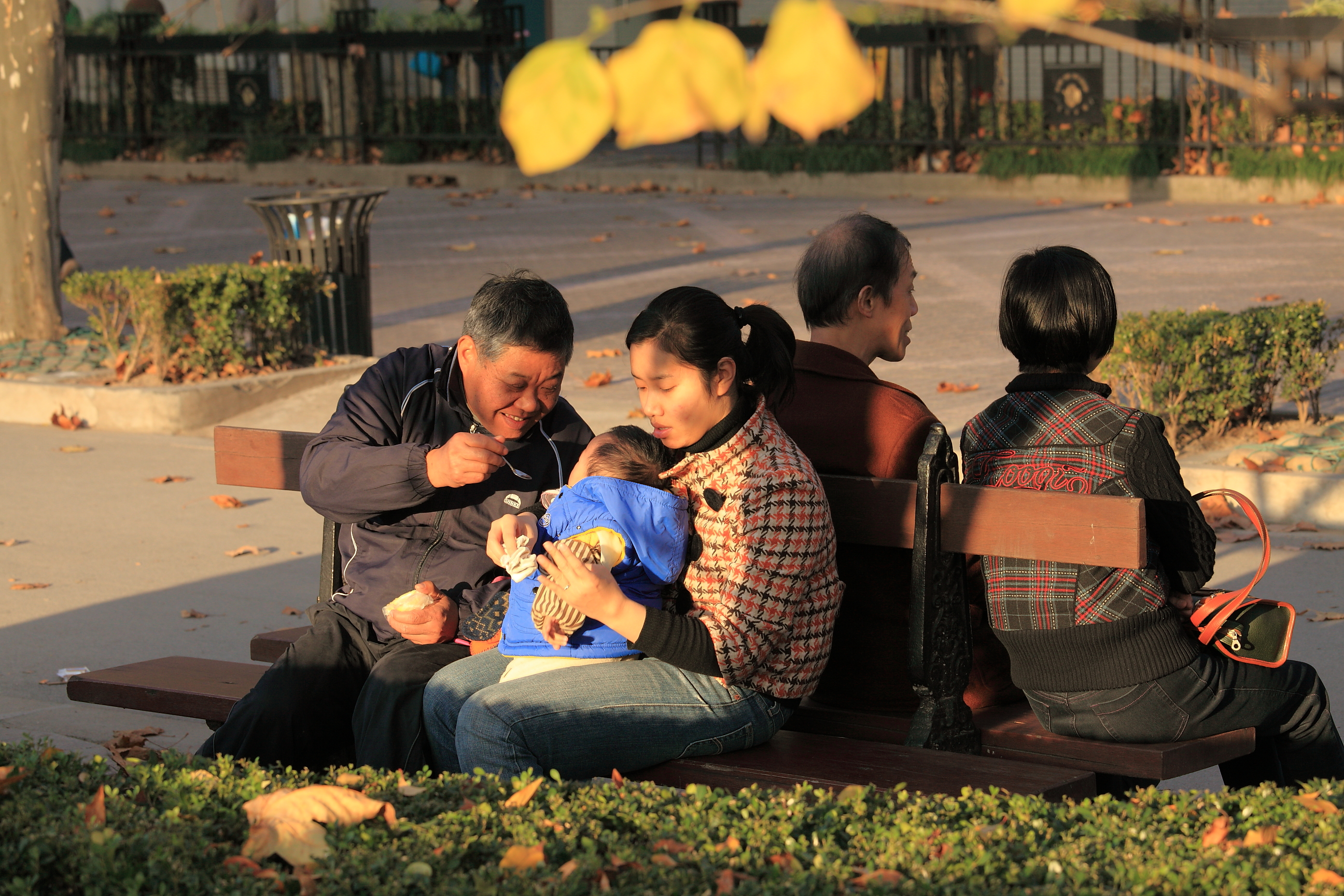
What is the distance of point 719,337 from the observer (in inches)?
130

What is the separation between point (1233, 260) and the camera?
12562mm

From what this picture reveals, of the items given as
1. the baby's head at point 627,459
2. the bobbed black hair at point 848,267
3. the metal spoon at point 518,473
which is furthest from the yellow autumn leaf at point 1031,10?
the metal spoon at point 518,473

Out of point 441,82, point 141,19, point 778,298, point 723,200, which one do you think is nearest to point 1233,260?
point 778,298

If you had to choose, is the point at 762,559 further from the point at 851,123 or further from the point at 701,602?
the point at 851,123

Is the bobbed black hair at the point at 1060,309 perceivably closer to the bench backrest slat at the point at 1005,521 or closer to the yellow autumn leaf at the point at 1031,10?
the bench backrest slat at the point at 1005,521

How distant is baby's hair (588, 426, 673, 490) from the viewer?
330cm

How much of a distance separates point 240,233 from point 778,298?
7459 mm

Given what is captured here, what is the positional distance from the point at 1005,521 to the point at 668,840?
3.73ft

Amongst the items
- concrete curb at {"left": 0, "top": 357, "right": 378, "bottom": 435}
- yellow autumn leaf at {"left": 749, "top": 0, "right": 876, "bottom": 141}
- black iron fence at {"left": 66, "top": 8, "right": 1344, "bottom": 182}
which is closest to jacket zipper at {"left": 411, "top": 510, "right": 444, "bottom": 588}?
yellow autumn leaf at {"left": 749, "top": 0, "right": 876, "bottom": 141}

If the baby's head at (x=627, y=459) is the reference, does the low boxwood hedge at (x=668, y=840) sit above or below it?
below

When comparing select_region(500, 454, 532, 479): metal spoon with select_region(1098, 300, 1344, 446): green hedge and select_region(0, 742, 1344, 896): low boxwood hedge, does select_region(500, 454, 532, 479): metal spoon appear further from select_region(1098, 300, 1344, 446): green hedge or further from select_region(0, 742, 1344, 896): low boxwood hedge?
select_region(1098, 300, 1344, 446): green hedge

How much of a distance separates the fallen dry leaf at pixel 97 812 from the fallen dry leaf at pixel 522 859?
70 centimetres

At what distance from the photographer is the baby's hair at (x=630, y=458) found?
3305 millimetres

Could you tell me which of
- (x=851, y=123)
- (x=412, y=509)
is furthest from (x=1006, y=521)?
(x=851, y=123)
